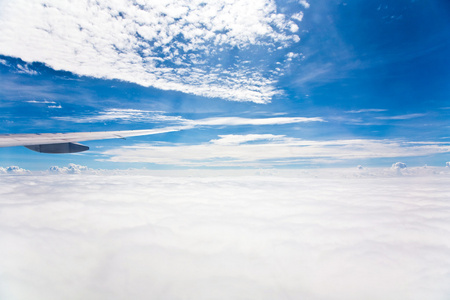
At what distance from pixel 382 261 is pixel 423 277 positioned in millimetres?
6208

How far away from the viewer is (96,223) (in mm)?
58719

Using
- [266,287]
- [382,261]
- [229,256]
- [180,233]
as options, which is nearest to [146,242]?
[180,233]

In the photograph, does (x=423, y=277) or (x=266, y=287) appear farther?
(x=266, y=287)

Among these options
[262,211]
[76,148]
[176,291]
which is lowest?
[176,291]

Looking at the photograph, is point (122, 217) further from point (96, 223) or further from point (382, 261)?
point (382, 261)

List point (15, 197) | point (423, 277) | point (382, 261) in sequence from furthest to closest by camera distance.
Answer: point (15, 197), point (382, 261), point (423, 277)

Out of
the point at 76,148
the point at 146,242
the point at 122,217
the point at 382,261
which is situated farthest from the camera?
the point at 122,217

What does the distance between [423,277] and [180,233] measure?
6136 centimetres

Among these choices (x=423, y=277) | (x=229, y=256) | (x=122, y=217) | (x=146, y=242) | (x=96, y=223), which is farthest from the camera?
(x=122, y=217)

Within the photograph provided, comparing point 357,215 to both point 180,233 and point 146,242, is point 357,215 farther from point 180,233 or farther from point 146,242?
point 146,242

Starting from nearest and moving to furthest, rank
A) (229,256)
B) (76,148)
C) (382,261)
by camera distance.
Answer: (76,148)
(382,261)
(229,256)

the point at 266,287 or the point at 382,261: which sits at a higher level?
the point at 382,261

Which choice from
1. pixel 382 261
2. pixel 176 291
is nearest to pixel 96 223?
pixel 176 291

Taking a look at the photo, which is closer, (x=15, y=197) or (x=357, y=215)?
(x=357, y=215)
